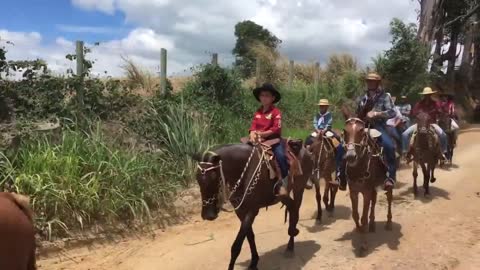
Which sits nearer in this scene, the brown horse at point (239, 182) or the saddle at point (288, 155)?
the brown horse at point (239, 182)

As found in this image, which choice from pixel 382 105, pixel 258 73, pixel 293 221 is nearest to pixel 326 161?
pixel 382 105

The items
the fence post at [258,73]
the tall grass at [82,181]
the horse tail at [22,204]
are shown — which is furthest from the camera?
the fence post at [258,73]

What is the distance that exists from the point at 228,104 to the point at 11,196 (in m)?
10.7

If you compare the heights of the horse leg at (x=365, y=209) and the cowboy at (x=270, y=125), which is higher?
the cowboy at (x=270, y=125)

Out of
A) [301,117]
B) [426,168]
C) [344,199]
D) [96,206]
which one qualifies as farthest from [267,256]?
[301,117]

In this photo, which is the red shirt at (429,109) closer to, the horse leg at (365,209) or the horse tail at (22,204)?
the horse leg at (365,209)

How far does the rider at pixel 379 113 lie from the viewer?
8.04 metres

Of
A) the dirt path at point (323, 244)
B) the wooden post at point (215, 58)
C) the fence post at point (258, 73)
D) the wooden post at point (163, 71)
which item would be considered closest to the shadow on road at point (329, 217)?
the dirt path at point (323, 244)

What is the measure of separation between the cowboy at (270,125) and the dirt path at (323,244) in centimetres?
148

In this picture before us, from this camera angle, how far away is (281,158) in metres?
6.93

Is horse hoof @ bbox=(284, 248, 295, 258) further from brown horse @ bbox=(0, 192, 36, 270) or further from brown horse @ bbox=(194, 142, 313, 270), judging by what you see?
brown horse @ bbox=(0, 192, 36, 270)

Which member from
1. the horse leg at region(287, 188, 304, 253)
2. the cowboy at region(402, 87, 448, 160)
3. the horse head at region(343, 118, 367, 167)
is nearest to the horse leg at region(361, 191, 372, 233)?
the horse head at region(343, 118, 367, 167)

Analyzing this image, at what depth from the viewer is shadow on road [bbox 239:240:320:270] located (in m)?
7.18

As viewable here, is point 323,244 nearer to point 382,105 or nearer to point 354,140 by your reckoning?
point 354,140
